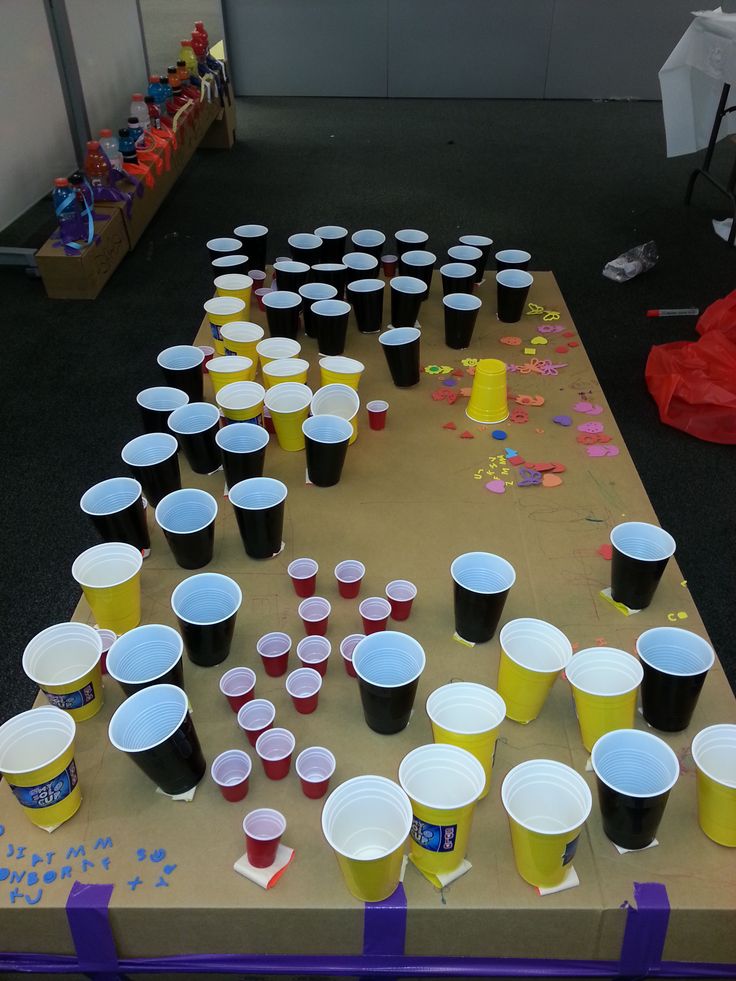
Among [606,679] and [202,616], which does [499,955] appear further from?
[202,616]

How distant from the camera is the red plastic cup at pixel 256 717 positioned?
962 mm

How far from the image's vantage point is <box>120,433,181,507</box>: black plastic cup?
1.28m

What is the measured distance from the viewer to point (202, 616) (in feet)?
3.65

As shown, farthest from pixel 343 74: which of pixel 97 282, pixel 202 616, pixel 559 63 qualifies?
pixel 202 616

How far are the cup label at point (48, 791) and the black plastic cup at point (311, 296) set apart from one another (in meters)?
1.21

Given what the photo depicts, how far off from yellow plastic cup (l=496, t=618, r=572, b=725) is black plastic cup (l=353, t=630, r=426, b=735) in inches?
4.5

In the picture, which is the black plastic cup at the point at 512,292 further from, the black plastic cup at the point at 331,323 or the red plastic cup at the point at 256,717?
the red plastic cup at the point at 256,717

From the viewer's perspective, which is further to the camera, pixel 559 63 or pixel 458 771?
pixel 559 63

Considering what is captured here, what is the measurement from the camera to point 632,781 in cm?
91

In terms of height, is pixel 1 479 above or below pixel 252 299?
below

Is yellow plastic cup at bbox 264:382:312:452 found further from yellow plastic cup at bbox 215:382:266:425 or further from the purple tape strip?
the purple tape strip

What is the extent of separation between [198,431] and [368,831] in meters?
0.75

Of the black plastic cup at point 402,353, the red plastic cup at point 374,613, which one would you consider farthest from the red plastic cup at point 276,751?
the black plastic cup at point 402,353

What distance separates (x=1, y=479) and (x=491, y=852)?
1.93 meters
